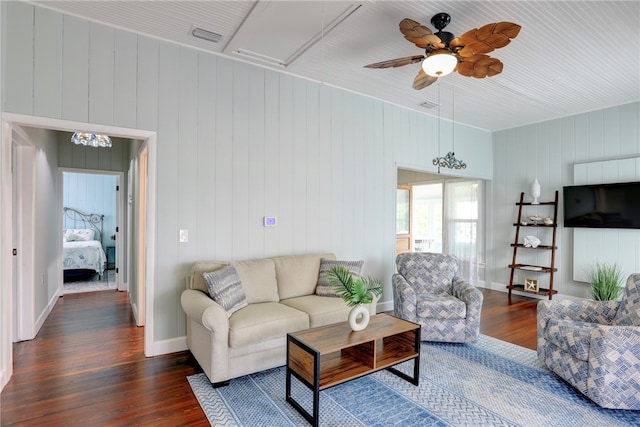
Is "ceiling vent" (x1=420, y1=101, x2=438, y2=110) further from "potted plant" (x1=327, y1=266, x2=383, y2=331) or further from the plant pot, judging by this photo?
the plant pot

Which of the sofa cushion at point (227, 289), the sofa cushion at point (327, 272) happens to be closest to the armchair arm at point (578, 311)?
the sofa cushion at point (327, 272)

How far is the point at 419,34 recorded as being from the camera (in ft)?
8.18

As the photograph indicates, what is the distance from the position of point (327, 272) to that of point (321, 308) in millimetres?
605

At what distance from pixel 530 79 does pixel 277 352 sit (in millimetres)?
4144

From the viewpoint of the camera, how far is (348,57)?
11.7ft

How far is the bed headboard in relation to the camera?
829 centimetres

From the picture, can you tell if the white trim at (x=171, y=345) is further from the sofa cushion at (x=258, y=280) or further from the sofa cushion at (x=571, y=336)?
the sofa cushion at (x=571, y=336)

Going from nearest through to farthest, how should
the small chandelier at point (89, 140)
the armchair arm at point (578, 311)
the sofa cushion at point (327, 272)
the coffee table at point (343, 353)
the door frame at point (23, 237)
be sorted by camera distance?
the coffee table at point (343, 353) → the armchair arm at point (578, 311) → the door frame at point (23, 237) → the sofa cushion at point (327, 272) → the small chandelier at point (89, 140)

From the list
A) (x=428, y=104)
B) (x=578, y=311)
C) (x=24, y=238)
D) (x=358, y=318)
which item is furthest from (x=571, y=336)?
(x=24, y=238)

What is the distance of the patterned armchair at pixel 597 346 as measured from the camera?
7.72 feet

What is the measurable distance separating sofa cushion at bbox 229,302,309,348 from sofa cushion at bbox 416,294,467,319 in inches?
52.2

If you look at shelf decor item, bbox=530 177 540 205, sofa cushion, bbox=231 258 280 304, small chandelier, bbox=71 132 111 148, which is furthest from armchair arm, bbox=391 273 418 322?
small chandelier, bbox=71 132 111 148

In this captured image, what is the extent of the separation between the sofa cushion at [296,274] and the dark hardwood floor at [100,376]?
3.60 ft

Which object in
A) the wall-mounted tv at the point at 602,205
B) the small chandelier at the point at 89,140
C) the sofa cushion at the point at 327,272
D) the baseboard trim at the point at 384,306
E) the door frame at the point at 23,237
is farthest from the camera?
the small chandelier at the point at 89,140
